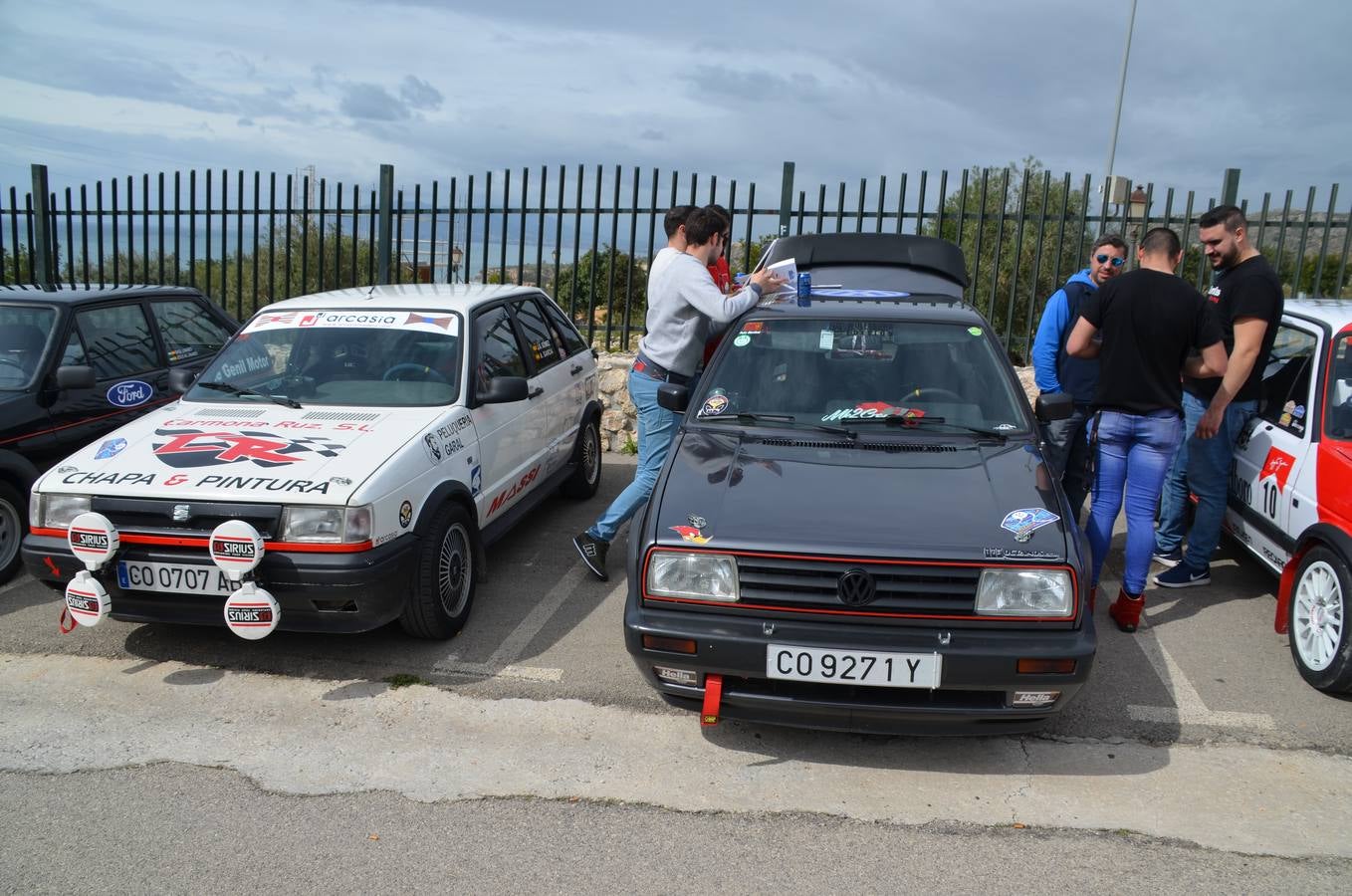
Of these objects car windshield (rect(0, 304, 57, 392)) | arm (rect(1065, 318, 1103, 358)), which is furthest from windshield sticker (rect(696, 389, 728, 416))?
car windshield (rect(0, 304, 57, 392))

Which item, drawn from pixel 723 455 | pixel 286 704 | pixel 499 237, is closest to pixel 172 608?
pixel 286 704

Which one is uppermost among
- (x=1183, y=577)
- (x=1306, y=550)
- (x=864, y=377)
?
(x=864, y=377)

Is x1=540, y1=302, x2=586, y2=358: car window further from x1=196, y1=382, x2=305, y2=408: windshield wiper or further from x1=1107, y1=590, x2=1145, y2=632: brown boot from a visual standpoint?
x1=1107, y1=590, x2=1145, y2=632: brown boot

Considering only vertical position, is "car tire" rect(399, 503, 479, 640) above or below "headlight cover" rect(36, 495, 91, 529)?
below

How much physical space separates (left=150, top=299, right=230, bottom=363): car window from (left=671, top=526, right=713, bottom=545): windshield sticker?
15.9 ft

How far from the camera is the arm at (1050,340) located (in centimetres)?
568

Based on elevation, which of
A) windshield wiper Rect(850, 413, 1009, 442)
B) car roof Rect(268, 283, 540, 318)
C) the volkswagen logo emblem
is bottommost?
the volkswagen logo emblem

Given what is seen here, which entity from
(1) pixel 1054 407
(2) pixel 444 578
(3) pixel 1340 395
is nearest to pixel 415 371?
(2) pixel 444 578

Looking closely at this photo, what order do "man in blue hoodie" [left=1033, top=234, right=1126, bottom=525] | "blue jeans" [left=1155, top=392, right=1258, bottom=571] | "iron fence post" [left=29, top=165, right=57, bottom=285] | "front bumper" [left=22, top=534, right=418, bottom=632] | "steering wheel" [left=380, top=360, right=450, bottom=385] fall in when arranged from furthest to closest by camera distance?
"iron fence post" [left=29, top=165, right=57, bottom=285]
"man in blue hoodie" [left=1033, top=234, right=1126, bottom=525]
"blue jeans" [left=1155, top=392, right=1258, bottom=571]
"steering wheel" [left=380, top=360, right=450, bottom=385]
"front bumper" [left=22, top=534, right=418, bottom=632]

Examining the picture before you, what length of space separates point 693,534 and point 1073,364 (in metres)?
3.25

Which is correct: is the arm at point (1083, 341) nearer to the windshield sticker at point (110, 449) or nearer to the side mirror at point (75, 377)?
the windshield sticker at point (110, 449)

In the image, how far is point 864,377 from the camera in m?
4.49

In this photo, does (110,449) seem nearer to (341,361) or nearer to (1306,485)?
(341,361)

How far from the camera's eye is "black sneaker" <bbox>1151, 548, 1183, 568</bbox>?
5.88 meters
